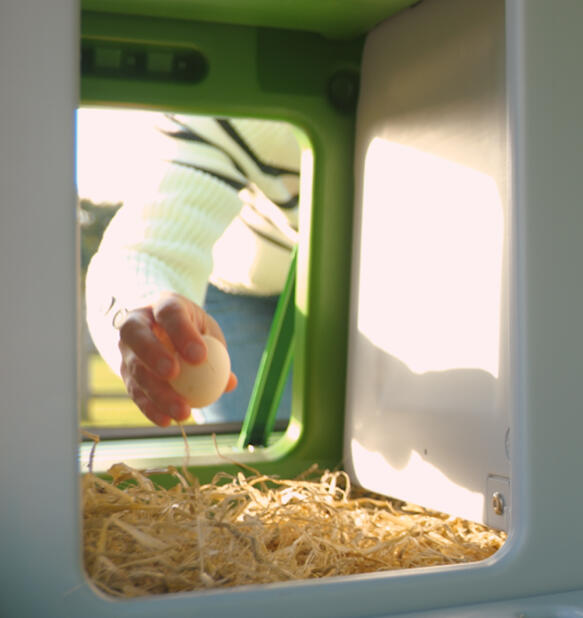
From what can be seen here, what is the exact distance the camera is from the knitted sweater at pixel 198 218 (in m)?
1.65

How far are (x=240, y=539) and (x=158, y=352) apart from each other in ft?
1.11

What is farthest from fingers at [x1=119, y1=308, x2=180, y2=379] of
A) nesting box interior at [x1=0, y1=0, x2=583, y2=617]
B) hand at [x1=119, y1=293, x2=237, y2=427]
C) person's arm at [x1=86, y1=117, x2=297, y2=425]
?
nesting box interior at [x1=0, y1=0, x2=583, y2=617]

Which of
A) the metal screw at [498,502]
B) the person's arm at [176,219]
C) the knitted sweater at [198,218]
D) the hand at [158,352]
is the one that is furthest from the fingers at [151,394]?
the metal screw at [498,502]

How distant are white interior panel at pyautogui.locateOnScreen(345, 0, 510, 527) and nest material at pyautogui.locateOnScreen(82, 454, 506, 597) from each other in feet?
0.27

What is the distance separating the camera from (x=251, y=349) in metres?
2.12

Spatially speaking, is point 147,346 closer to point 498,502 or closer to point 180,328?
point 180,328

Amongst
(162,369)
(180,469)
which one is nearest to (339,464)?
(180,469)

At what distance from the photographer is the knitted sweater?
165 cm

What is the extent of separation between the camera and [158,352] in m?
1.11

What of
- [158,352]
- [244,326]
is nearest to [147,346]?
[158,352]

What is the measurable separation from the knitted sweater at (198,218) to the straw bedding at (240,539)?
0.54 m

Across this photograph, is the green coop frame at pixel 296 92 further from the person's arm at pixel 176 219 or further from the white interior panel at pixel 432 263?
the person's arm at pixel 176 219

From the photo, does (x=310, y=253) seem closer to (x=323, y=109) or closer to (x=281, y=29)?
(x=323, y=109)

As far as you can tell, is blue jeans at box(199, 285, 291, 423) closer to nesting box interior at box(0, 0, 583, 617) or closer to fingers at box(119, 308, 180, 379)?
nesting box interior at box(0, 0, 583, 617)
